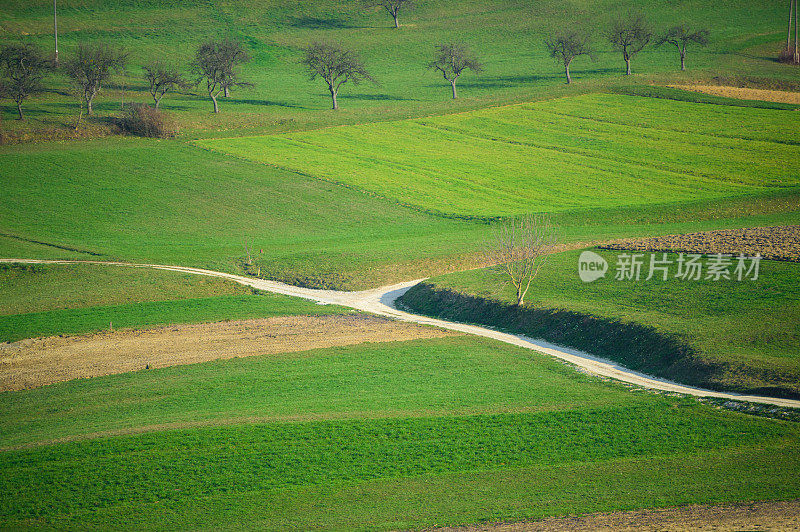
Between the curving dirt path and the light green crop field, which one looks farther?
the light green crop field

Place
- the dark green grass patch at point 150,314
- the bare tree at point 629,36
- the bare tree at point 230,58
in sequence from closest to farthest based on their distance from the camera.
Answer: the dark green grass patch at point 150,314
the bare tree at point 230,58
the bare tree at point 629,36

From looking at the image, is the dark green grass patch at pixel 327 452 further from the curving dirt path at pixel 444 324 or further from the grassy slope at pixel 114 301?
the grassy slope at pixel 114 301

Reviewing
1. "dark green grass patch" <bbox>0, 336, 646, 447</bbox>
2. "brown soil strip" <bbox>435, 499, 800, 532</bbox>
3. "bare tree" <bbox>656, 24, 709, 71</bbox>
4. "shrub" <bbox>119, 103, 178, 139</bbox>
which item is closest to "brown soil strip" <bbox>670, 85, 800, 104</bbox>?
"bare tree" <bbox>656, 24, 709, 71</bbox>

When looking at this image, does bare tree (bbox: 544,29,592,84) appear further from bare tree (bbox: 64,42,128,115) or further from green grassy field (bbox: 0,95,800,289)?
bare tree (bbox: 64,42,128,115)

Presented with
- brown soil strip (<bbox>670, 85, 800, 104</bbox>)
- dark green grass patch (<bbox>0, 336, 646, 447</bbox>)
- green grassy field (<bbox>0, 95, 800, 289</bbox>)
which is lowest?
dark green grass patch (<bbox>0, 336, 646, 447</bbox>)

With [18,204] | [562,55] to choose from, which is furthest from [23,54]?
[562,55]

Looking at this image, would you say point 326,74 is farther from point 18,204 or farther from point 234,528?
point 234,528

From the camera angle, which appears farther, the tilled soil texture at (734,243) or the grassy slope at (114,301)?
the grassy slope at (114,301)

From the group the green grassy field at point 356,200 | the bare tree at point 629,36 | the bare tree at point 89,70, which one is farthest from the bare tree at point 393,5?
the green grassy field at point 356,200

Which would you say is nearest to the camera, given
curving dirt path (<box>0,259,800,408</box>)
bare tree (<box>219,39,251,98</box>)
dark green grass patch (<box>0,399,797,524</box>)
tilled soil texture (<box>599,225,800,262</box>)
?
dark green grass patch (<box>0,399,797,524</box>)
